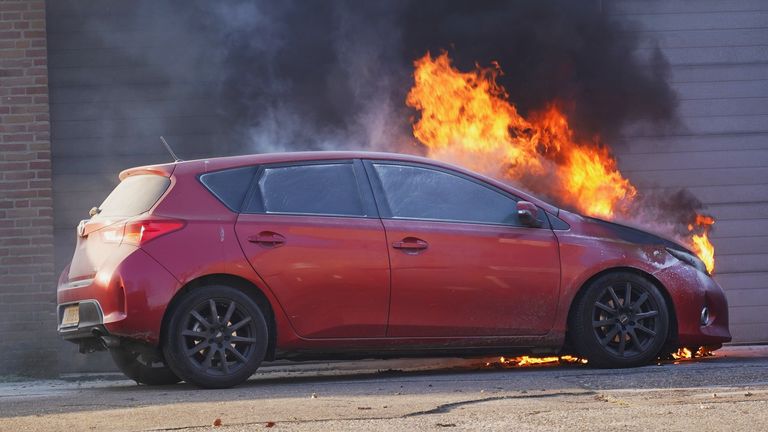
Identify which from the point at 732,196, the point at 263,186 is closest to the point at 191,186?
the point at 263,186

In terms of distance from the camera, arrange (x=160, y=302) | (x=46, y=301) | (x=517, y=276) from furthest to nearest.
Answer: (x=46, y=301)
(x=517, y=276)
(x=160, y=302)

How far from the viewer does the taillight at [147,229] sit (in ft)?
25.7

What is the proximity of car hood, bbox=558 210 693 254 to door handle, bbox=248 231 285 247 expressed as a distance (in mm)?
1887

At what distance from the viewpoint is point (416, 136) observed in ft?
37.4

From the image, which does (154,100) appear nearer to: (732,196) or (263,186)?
(263,186)

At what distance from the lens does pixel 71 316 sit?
27.1ft

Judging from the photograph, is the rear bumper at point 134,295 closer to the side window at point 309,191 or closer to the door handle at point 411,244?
the side window at point 309,191

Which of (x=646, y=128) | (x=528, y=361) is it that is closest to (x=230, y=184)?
(x=528, y=361)

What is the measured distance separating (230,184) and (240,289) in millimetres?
676

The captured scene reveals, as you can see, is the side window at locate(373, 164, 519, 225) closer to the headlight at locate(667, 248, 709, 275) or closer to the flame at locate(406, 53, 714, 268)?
the headlight at locate(667, 248, 709, 275)

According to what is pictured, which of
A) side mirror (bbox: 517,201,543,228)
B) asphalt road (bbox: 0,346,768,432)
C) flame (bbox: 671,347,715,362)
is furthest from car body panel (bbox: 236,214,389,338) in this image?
flame (bbox: 671,347,715,362)

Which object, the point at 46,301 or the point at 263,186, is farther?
the point at 46,301

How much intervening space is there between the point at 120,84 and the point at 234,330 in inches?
167

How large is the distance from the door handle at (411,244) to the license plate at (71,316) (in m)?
2.01
